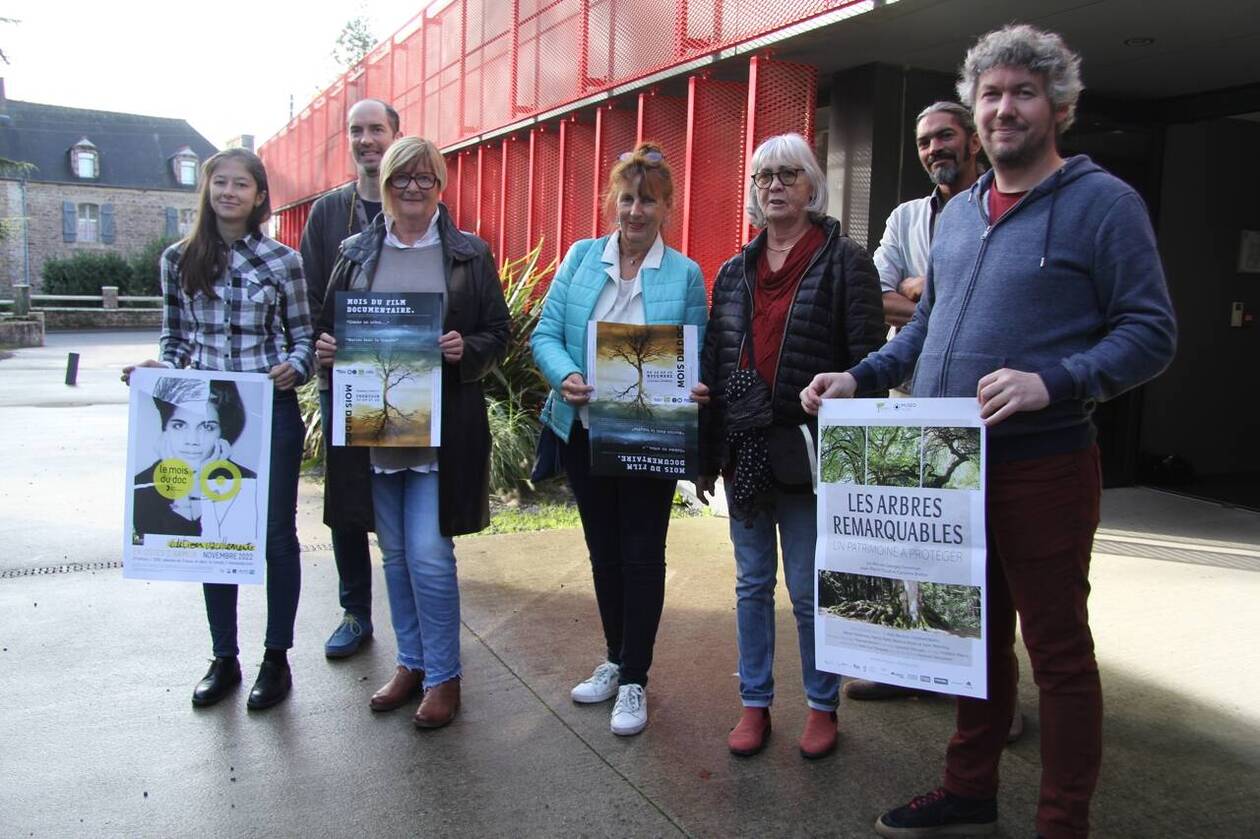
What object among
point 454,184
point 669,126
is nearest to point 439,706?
point 669,126

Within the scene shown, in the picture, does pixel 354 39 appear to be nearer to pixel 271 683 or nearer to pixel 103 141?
pixel 103 141

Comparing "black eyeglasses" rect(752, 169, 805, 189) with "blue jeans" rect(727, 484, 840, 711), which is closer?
"black eyeglasses" rect(752, 169, 805, 189)

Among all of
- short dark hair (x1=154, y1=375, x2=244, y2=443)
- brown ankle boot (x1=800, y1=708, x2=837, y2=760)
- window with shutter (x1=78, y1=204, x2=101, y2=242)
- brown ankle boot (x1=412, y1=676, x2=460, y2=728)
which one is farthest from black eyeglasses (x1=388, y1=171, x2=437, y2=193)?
window with shutter (x1=78, y1=204, x2=101, y2=242)

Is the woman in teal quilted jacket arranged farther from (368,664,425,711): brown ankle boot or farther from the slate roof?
the slate roof

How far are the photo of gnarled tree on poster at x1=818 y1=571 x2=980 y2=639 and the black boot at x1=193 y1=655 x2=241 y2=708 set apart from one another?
234 centimetres

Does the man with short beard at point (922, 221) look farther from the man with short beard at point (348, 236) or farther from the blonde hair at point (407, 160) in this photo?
the man with short beard at point (348, 236)

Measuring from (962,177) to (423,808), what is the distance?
282cm

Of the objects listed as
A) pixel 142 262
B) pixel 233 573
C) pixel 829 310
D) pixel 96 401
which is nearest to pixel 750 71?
pixel 829 310

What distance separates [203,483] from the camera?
11.5 ft

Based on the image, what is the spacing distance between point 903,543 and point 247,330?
246 centimetres

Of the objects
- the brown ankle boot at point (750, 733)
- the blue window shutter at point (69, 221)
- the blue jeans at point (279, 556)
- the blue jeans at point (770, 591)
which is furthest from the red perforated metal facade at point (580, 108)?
the blue window shutter at point (69, 221)

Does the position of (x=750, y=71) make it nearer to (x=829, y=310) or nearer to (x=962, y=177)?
(x=962, y=177)

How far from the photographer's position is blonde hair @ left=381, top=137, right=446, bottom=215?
3398mm

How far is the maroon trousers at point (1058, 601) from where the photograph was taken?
7.86ft
